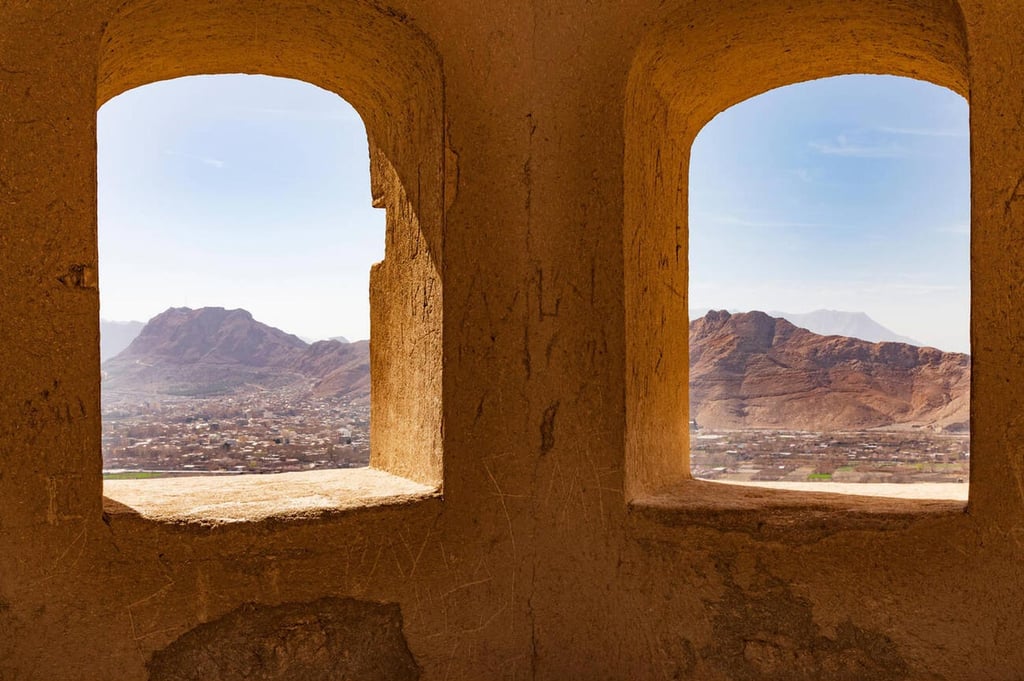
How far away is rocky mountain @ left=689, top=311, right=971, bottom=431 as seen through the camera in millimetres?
6605

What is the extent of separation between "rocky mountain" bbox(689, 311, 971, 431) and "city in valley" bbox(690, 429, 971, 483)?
270 millimetres

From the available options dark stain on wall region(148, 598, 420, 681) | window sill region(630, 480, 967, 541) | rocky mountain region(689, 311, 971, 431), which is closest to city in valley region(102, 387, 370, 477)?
dark stain on wall region(148, 598, 420, 681)

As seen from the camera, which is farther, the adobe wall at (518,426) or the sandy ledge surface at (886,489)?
the sandy ledge surface at (886,489)

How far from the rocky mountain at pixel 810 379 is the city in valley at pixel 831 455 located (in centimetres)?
27

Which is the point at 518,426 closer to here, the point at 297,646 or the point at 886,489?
the point at 297,646

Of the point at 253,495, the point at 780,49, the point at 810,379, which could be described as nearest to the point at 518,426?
the point at 253,495

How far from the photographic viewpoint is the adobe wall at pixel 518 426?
255 centimetres

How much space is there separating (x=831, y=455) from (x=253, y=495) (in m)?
4.28

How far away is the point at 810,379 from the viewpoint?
7.08 m

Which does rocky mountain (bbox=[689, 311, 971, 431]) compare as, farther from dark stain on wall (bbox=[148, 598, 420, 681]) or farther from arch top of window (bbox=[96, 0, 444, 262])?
dark stain on wall (bbox=[148, 598, 420, 681])

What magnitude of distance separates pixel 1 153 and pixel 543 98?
190 cm

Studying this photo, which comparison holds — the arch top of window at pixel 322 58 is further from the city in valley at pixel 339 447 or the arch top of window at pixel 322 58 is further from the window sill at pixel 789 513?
the city in valley at pixel 339 447

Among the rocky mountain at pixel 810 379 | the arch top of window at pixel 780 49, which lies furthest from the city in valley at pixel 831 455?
the arch top of window at pixel 780 49

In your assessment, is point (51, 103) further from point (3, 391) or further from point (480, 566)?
point (480, 566)
